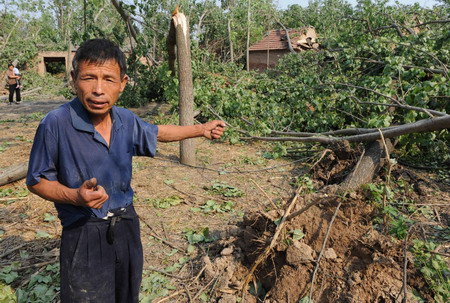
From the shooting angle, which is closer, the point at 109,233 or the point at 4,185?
the point at 109,233

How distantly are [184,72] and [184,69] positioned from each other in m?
0.05

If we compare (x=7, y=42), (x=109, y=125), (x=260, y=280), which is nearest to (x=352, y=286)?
(x=260, y=280)

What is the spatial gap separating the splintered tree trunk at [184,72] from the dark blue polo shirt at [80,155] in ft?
11.8

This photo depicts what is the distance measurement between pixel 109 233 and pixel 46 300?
4.45ft

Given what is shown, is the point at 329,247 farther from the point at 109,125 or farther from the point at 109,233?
the point at 109,125

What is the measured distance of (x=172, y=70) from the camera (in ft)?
22.5

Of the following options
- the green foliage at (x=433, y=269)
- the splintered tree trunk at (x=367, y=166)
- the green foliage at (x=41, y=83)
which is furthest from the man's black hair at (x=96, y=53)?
the green foliage at (x=41, y=83)

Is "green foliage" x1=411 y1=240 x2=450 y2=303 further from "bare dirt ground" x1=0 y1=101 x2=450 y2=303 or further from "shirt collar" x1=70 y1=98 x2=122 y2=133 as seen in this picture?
"shirt collar" x1=70 y1=98 x2=122 y2=133

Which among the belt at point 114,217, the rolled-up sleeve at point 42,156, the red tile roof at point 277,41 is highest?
the red tile roof at point 277,41

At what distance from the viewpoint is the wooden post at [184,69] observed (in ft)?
17.0

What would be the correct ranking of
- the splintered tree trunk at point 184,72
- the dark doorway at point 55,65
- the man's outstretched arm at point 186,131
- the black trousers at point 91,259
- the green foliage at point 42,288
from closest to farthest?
1. the black trousers at point 91,259
2. the man's outstretched arm at point 186,131
3. the green foliage at point 42,288
4. the splintered tree trunk at point 184,72
5. the dark doorway at point 55,65

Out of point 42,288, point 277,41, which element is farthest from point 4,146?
point 277,41

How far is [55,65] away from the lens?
2706 cm

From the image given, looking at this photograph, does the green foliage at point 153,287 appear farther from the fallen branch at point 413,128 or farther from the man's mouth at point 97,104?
the fallen branch at point 413,128
